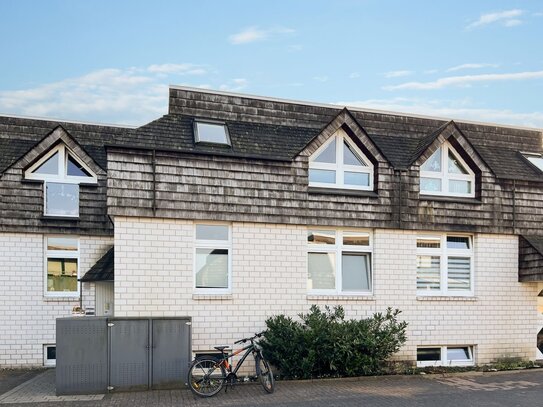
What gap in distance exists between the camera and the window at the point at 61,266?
52.0ft

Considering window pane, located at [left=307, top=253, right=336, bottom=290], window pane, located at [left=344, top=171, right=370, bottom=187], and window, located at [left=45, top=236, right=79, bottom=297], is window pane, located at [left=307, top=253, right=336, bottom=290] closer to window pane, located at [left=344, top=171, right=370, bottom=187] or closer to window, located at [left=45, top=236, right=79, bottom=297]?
window pane, located at [left=344, top=171, right=370, bottom=187]

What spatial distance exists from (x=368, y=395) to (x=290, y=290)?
9.79ft

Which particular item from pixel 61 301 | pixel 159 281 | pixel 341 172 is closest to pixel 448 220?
pixel 341 172

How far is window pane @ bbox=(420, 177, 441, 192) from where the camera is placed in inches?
571

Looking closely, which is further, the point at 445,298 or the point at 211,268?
the point at 445,298

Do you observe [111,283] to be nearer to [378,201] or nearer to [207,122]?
[207,122]

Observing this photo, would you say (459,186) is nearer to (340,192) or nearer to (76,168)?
(340,192)

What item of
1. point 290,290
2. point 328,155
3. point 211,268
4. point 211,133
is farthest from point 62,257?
point 328,155

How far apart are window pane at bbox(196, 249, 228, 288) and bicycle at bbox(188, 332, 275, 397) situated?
6.06 feet

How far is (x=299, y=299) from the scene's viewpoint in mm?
13148

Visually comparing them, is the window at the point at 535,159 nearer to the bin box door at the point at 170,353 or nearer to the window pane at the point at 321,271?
the window pane at the point at 321,271

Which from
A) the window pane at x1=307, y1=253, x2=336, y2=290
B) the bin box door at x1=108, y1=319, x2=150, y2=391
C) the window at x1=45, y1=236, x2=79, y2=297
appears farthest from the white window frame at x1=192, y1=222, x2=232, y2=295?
the window at x1=45, y1=236, x2=79, y2=297

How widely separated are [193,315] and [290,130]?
489 centimetres

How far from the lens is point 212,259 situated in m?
12.8
